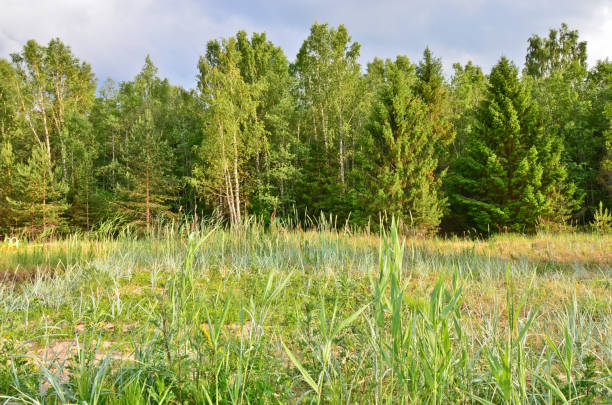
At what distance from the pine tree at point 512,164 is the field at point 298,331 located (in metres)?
8.42

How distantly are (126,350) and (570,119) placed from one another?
28765 mm

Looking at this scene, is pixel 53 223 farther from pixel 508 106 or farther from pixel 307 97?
pixel 508 106

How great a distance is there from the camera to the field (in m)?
1.05

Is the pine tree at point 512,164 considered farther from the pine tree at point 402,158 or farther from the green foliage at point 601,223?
the green foliage at point 601,223

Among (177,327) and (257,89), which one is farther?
(257,89)

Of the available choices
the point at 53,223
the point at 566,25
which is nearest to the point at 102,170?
the point at 53,223

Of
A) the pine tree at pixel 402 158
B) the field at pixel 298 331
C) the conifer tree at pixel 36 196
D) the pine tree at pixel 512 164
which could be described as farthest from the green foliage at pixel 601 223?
the conifer tree at pixel 36 196

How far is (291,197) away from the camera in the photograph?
2309cm

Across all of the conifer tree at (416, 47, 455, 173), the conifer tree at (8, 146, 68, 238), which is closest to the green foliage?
the conifer tree at (416, 47, 455, 173)

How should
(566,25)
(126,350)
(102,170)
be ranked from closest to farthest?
(126,350) → (102,170) → (566,25)

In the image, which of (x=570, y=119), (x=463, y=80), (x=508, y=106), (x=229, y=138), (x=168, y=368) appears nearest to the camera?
(x=168, y=368)

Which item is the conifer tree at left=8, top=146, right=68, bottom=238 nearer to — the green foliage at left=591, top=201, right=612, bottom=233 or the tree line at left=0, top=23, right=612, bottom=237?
the tree line at left=0, top=23, right=612, bottom=237

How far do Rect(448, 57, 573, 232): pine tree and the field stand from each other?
8.42 m

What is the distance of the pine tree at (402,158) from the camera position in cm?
1459
